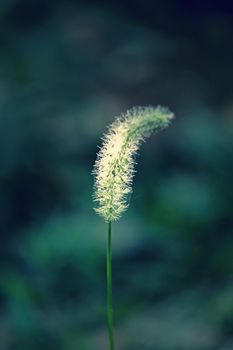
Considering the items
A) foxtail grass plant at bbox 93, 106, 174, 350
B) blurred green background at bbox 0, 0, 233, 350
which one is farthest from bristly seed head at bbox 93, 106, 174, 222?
blurred green background at bbox 0, 0, 233, 350

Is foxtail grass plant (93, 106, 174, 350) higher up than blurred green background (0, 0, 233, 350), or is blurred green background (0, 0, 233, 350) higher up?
blurred green background (0, 0, 233, 350)

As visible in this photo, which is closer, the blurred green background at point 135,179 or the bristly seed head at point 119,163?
the bristly seed head at point 119,163

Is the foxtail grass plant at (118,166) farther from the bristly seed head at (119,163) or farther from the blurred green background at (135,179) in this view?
the blurred green background at (135,179)

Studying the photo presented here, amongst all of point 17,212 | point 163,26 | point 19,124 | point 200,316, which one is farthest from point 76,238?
point 163,26

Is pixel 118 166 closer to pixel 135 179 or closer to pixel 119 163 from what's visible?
pixel 119 163

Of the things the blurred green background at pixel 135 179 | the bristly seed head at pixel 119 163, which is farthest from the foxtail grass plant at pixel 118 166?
the blurred green background at pixel 135 179

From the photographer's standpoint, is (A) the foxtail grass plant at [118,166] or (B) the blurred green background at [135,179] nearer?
(A) the foxtail grass plant at [118,166]

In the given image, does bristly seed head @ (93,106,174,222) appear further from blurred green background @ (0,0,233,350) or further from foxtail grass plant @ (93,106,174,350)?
blurred green background @ (0,0,233,350)

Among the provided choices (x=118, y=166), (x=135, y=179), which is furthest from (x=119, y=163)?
(x=135, y=179)

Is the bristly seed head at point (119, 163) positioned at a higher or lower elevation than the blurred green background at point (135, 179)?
lower
